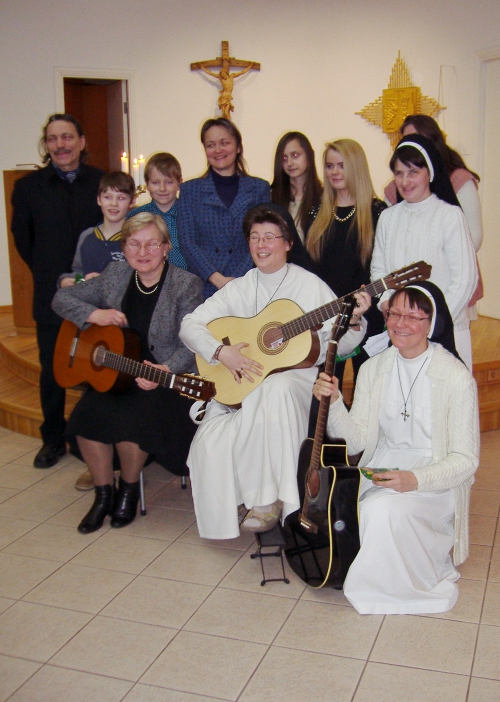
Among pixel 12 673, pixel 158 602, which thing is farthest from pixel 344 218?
pixel 12 673

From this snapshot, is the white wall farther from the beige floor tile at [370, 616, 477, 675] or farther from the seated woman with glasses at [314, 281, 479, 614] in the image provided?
the beige floor tile at [370, 616, 477, 675]

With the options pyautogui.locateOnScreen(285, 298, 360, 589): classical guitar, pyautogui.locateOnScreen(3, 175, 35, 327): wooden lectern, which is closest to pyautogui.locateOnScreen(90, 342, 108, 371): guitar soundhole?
pyautogui.locateOnScreen(285, 298, 360, 589): classical guitar

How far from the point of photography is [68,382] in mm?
3580

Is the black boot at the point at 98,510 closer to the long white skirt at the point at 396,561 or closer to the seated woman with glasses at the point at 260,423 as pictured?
the seated woman with glasses at the point at 260,423

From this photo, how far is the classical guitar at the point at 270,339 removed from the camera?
3.06 metres

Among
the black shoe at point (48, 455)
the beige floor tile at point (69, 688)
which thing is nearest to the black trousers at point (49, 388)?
the black shoe at point (48, 455)

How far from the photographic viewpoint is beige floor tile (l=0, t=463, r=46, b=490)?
392 cm

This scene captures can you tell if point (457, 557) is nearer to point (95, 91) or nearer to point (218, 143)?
point (218, 143)

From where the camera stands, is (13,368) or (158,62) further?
→ (158,62)

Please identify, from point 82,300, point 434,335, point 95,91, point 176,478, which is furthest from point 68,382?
point 95,91

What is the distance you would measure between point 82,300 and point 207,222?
71 centimetres

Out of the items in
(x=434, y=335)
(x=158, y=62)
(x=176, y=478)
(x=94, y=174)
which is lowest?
(x=176, y=478)

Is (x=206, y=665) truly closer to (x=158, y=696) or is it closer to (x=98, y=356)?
(x=158, y=696)

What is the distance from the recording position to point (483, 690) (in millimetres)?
2195
